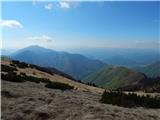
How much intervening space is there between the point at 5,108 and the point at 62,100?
2.48 metres

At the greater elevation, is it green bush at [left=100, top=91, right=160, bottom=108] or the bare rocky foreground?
green bush at [left=100, top=91, right=160, bottom=108]

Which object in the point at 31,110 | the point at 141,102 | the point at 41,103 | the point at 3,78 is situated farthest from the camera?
the point at 3,78

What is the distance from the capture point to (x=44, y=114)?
35.6 feet

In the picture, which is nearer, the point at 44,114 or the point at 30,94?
the point at 44,114

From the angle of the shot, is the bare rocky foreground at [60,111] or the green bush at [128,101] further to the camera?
the green bush at [128,101]

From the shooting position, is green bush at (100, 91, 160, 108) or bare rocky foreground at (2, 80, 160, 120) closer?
bare rocky foreground at (2, 80, 160, 120)

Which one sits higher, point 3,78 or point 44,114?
point 3,78

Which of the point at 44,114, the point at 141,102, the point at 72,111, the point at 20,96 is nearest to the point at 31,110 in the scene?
the point at 44,114

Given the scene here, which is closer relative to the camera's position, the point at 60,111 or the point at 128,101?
the point at 60,111

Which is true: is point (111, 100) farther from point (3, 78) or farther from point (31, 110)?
point (3, 78)

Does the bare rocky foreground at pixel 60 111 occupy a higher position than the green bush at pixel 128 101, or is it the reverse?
the green bush at pixel 128 101

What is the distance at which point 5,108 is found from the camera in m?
11.7

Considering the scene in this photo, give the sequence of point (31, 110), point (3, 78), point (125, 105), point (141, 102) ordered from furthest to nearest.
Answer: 1. point (3, 78)
2. point (141, 102)
3. point (125, 105)
4. point (31, 110)

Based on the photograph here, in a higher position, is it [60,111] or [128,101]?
[128,101]
